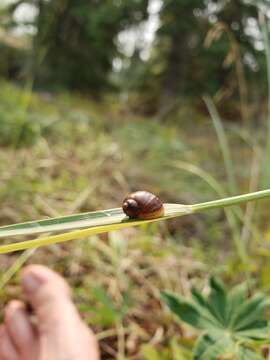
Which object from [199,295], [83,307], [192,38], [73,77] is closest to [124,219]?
[199,295]

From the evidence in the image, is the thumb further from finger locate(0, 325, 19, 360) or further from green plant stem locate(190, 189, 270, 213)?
green plant stem locate(190, 189, 270, 213)

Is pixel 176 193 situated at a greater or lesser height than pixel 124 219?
lesser

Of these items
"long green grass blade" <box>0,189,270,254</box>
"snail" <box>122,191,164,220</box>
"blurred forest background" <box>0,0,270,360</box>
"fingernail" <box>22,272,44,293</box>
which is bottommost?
"blurred forest background" <box>0,0,270,360</box>

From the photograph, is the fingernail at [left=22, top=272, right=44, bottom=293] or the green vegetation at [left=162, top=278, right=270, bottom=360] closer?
the green vegetation at [left=162, top=278, right=270, bottom=360]

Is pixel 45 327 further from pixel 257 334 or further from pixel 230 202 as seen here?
pixel 230 202

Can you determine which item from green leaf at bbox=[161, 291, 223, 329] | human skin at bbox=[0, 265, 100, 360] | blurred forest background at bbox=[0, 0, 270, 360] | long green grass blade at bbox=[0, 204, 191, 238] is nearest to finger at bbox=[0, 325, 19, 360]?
human skin at bbox=[0, 265, 100, 360]

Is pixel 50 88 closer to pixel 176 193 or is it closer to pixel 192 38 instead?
pixel 192 38

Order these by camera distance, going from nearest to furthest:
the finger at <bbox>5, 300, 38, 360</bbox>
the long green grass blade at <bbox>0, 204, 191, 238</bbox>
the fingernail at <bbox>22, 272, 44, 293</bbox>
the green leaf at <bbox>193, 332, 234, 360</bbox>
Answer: the long green grass blade at <bbox>0, 204, 191, 238</bbox> < the green leaf at <bbox>193, 332, 234, 360</bbox> < the finger at <bbox>5, 300, 38, 360</bbox> < the fingernail at <bbox>22, 272, 44, 293</bbox>
